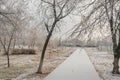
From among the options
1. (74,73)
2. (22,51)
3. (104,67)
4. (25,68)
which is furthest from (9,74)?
(22,51)

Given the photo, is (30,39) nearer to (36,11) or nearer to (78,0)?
(36,11)

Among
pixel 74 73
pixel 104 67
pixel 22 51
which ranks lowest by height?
pixel 104 67

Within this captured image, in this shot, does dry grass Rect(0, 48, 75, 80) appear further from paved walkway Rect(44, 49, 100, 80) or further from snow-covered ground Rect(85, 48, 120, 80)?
snow-covered ground Rect(85, 48, 120, 80)

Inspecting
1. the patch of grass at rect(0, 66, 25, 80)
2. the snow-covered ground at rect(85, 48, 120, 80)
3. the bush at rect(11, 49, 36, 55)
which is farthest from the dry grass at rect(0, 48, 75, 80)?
the bush at rect(11, 49, 36, 55)

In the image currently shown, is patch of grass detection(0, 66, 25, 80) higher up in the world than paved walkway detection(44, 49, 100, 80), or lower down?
higher up

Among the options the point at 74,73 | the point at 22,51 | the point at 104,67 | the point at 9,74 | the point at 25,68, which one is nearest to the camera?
the point at 9,74

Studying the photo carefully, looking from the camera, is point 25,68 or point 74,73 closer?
point 74,73

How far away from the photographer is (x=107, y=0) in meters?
5.29

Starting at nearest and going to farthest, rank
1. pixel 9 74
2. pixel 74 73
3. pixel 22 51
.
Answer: pixel 9 74 < pixel 74 73 < pixel 22 51

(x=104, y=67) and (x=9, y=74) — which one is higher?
(x=9, y=74)

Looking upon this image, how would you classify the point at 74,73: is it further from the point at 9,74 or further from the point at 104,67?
the point at 104,67

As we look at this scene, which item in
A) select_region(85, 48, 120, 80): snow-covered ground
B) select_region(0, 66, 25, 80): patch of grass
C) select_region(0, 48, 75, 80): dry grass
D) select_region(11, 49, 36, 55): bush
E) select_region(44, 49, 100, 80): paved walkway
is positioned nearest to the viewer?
select_region(44, 49, 100, 80): paved walkway

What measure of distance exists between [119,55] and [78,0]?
712 cm

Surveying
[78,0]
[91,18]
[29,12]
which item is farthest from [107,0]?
[29,12]
